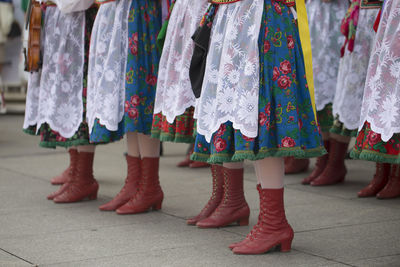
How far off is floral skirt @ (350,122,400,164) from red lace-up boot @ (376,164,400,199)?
136 centimetres

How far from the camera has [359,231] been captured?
139 inches

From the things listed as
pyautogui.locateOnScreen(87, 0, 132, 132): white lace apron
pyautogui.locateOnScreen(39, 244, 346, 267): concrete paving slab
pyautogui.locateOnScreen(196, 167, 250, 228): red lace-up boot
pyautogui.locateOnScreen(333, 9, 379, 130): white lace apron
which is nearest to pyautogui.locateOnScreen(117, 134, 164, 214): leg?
pyautogui.locateOnScreen(87, 0, 132, 132): white lace apron

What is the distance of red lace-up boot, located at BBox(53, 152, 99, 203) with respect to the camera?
442cm

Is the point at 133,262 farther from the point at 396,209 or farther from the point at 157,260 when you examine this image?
the point at 396,209

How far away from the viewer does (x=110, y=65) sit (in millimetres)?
3967

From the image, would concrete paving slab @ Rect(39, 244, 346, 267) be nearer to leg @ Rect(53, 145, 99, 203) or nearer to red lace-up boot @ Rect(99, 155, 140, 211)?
red lace-up boot @ Rect(99, 155, 140, 211)

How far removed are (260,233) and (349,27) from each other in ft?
6.22

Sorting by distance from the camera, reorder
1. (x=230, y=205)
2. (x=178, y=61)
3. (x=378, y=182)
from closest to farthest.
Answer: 1. (x=230, y=205)
2. (x=178, y=61)
3. (x=378, y=182)

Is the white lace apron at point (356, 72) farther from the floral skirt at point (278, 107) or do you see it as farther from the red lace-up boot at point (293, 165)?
the floral skirt at point (278, 107)

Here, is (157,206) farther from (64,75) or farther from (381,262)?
(381,262)

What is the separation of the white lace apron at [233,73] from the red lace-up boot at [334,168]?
1.92m

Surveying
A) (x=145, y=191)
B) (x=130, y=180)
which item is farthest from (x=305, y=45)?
(x=130, y=180)

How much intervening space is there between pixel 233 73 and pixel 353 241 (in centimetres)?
99

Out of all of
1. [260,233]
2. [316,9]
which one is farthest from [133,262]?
[316,9]
